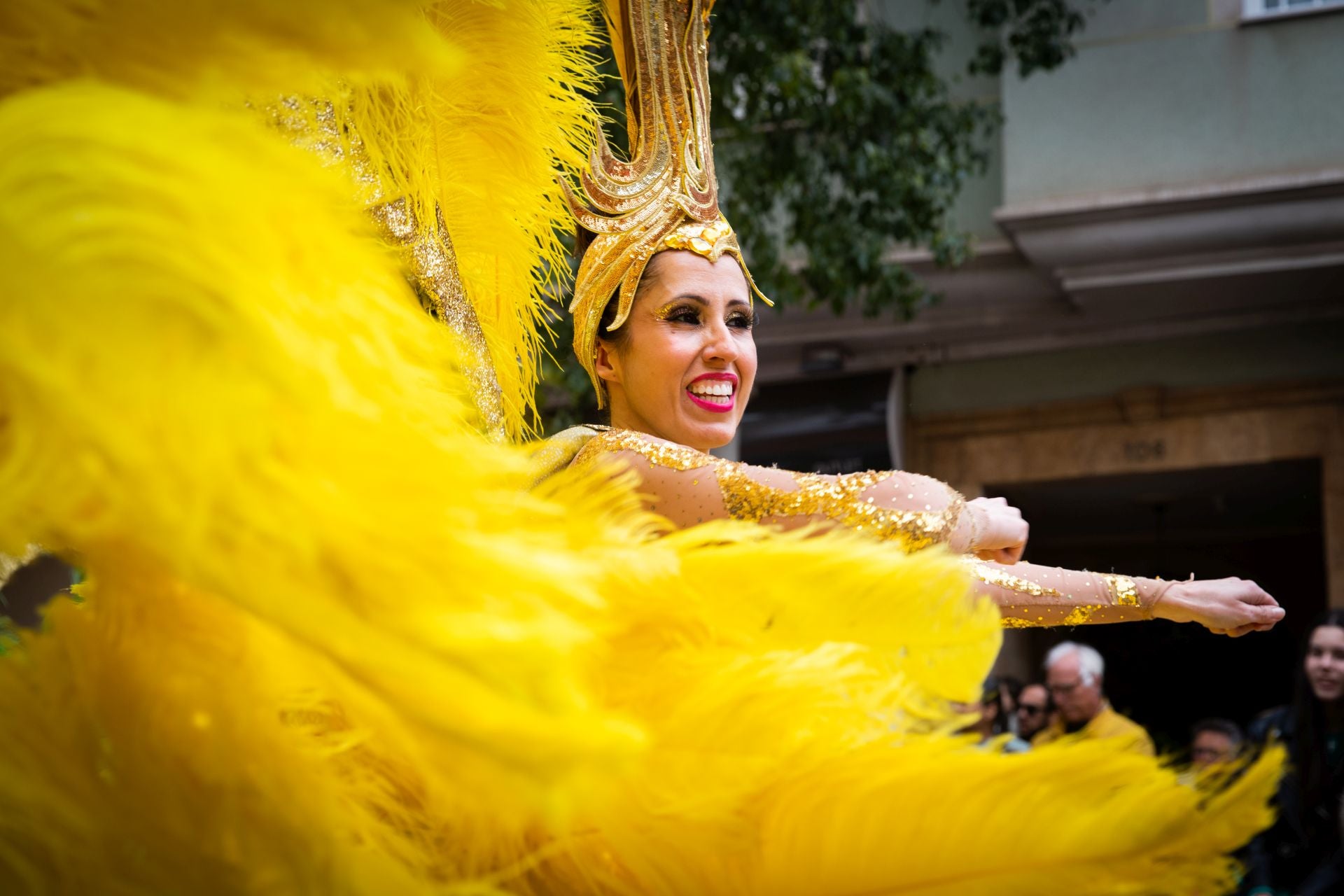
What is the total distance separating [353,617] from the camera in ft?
2.87

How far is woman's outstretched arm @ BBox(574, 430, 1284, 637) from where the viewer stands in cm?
158

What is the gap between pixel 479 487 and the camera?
40.3 inches

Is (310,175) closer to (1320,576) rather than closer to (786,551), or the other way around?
(786,551)

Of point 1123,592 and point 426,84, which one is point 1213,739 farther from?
point 426,84

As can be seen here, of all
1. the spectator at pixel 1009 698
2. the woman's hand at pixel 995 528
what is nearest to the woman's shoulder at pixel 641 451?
the woman's hand at pixel 995 528

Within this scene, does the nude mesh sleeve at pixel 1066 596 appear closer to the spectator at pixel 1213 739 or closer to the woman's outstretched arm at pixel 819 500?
the woman's outstretched arm at pixel 819 500

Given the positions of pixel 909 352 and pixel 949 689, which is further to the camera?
pixel 909 352

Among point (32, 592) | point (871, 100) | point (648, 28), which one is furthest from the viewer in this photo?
point (871, 100)

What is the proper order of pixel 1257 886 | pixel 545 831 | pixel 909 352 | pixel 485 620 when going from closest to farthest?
pixel 485 620 → pixel 545 831 → pixel 1257 886 → pixel 909 352

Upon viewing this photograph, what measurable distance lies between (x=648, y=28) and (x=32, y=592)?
2567 millimetres

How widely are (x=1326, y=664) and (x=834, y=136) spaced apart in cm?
320

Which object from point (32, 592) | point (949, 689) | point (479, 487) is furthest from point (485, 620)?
point (32, 592)

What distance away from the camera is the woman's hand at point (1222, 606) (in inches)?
65.4

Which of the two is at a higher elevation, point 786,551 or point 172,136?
point 172,136
